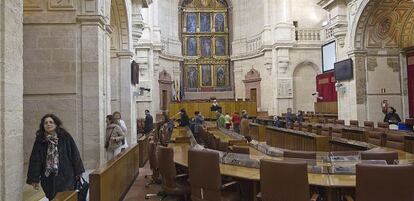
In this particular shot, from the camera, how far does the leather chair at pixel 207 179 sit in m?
3.98

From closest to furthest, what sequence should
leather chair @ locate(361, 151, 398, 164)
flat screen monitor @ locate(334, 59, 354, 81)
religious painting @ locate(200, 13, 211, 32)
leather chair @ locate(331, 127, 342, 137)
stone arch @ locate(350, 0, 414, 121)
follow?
leather chair @ locate(361, 151, 398, 164) < leather chair @ locate(331, 127, 342, 137) < stone arch @ locate(350, 0, 414, 121) < flat screen monitor @ locate(334, 59, 354, 81) < religious painting @ locate(200, 13, 211, 32)

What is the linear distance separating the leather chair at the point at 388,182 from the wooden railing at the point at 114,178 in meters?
2.88

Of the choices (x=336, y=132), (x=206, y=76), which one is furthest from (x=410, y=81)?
(x=206, y=76)

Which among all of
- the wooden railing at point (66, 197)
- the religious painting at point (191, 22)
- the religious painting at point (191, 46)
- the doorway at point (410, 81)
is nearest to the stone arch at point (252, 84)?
the religious painting at point (191, 46)

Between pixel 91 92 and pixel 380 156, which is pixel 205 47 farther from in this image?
pixel 380 156

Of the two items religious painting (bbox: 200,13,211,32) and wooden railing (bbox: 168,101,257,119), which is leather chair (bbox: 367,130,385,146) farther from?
religious painting (bbox: 200,13,211,32)

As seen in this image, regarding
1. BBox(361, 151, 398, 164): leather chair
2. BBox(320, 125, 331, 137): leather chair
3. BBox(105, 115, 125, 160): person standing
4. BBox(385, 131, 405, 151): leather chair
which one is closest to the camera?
BBox(361, 151, 398, 164): leather chair

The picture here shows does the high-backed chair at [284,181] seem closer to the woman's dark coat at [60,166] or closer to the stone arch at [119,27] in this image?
the woman's dark coat at [60,166]

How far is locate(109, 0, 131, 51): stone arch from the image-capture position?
10495mm

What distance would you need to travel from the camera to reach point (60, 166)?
151 inches

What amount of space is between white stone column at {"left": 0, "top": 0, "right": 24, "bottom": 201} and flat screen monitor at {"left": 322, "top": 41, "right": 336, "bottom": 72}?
56.4 ft

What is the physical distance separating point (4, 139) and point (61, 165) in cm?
61

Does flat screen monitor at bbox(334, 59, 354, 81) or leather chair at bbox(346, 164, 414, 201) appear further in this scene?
flat screen monitor at bbox(334, 59, 354, 81)

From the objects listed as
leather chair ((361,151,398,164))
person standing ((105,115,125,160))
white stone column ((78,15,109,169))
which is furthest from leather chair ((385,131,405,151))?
white stone column ((78,15,109,169))
